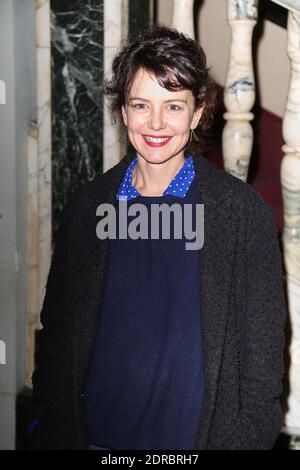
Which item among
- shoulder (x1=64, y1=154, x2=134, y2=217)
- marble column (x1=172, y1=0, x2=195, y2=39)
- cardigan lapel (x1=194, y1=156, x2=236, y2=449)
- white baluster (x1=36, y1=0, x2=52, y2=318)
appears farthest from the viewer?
white baluster (x1=36, y1=0, x2=52, y2=318)

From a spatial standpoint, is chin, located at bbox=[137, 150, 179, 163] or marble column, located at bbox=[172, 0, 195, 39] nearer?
chin, located at bbox=[137, 150, 179, 163]

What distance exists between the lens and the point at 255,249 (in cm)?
160

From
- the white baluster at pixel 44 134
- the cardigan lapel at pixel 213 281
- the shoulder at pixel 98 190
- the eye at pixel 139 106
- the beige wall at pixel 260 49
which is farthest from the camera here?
the beige wall at pixel 260 49

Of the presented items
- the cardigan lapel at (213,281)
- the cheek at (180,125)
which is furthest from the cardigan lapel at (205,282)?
the cheek at (180,125)

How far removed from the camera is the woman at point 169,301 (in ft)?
5.23

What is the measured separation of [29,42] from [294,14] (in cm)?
106

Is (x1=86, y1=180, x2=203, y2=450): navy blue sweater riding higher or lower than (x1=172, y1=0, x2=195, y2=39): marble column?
lower

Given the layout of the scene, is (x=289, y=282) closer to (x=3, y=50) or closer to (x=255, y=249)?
(x=255, y=249)

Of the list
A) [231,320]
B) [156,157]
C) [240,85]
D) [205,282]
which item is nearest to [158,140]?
[156,157]

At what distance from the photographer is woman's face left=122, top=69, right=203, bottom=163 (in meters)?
1.65

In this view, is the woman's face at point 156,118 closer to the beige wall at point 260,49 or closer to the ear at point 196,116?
the ear at point 196,116

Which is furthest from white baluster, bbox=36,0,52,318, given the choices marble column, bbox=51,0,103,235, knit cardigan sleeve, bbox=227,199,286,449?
knit cardigan sleeve, bbox=227,199,286,449

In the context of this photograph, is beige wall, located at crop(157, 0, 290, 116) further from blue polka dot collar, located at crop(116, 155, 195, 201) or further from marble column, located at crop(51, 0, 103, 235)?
blue polka dot collar, located at crop(116, 155, 195, 201)

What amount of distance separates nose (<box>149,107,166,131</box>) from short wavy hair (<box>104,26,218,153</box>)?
0.07 meters
